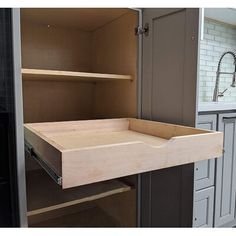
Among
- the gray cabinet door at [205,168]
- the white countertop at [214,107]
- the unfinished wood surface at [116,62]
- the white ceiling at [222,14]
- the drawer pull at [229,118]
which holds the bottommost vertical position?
the gray cabinet door at [205,168]

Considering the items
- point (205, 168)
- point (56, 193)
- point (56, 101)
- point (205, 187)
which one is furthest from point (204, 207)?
point (56, 101)

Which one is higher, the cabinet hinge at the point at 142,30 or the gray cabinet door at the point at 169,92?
the cabinet hinge at the point at 142,30

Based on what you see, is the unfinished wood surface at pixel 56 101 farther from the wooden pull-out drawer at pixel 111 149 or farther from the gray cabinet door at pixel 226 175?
the gray cabinet door at pixel 226 175

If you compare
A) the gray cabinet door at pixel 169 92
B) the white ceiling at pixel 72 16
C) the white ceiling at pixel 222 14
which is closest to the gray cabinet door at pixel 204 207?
the gray cabinet door at pixel 169 92

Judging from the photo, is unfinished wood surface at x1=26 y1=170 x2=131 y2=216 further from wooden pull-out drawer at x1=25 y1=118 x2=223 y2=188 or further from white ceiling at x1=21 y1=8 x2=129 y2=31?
white ceiling at x1=21 y1=8 x2=129 y2=31

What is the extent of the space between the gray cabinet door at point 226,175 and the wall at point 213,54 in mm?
766

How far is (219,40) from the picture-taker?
7.10 feet

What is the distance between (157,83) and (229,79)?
1406mm

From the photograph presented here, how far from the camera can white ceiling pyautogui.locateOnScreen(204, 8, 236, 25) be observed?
1876 mm

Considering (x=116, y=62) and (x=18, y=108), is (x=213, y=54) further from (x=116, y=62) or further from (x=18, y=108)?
(x=18, y=108)

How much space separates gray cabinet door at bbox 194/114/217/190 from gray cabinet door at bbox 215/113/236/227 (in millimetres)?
51

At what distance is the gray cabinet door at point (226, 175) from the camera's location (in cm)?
→ 129

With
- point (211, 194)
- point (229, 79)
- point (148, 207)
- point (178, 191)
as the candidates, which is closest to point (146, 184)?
point (148, 207)
